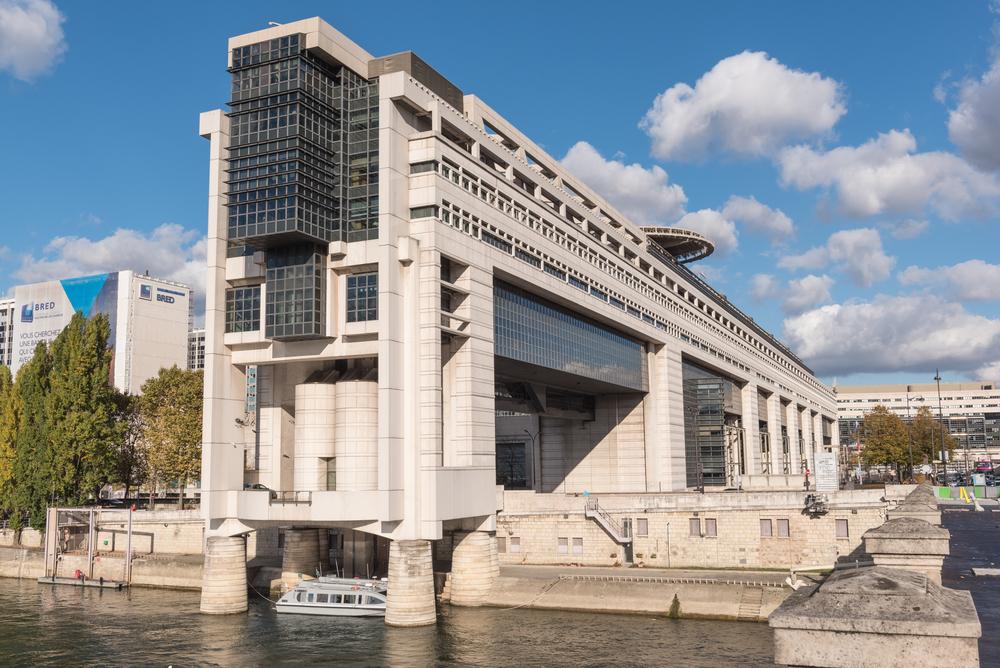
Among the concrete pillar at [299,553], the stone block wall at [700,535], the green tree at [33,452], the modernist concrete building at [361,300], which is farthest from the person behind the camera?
the green tree at [33,452]

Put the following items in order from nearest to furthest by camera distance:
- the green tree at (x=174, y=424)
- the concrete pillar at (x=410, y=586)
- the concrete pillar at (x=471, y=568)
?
the concrete pillar at (x=410, y=586), the concrete pillar at (x=471, y=568), the green tree at (x=174, y=424)

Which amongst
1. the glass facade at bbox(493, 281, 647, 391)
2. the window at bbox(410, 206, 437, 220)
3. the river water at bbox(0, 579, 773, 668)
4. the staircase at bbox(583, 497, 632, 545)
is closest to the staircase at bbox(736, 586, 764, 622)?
the river water at bbox(0, 579, 773, 668)

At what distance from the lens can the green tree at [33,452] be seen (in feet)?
282

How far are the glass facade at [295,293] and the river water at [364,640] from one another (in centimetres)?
2007

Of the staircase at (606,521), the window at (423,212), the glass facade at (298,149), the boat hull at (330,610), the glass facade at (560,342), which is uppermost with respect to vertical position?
the glass facade at (298,149)

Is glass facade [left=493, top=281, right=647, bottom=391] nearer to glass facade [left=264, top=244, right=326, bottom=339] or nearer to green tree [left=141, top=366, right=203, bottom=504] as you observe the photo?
glass facade [left=264, top=244, right=326, bottom=339]

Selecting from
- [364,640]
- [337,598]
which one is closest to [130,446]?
[337,598]

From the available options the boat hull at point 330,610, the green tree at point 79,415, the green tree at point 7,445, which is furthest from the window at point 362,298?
the green tree at point 7,445

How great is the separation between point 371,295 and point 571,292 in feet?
88.5

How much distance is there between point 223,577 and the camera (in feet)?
207

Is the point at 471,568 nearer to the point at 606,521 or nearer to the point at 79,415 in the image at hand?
the point at 606,521

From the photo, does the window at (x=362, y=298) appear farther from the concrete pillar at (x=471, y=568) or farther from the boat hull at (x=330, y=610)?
the boat hull at (x=330, y=610)

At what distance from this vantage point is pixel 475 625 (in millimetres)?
57156

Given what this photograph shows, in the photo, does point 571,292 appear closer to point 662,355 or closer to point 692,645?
point 662,355
